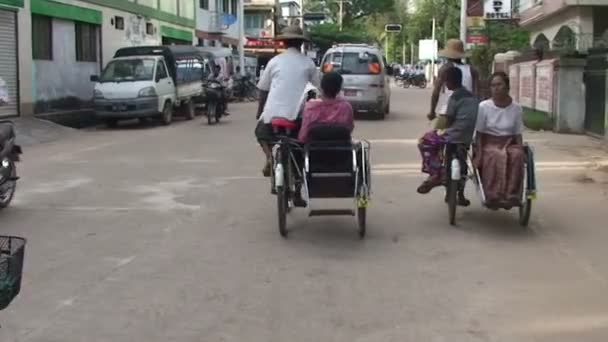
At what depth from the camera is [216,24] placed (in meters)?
46.2

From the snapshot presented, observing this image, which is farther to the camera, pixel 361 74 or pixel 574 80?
pixel 361 74

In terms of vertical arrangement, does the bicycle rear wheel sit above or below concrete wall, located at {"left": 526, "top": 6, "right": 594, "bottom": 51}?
below

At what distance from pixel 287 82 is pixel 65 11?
17.8 m

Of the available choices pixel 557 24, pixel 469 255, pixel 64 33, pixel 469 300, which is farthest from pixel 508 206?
pixel 557 24

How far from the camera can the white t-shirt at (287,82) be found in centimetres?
827

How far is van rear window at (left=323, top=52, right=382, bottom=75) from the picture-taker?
72.3ft

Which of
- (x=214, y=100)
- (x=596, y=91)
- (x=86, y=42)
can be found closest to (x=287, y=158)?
(x=596, y=91)

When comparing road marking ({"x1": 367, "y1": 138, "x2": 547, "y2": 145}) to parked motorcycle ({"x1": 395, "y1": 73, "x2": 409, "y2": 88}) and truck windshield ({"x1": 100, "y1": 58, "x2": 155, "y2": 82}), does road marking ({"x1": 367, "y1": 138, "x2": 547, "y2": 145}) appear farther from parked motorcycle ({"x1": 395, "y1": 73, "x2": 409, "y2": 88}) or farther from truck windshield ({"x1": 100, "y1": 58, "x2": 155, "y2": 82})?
parked motorcycle ({"x1": 395, "y1": 73, "x2": 409, "y2": 88})

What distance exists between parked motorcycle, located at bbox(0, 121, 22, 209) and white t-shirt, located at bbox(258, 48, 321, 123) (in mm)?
2969

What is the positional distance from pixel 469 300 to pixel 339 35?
6696cm

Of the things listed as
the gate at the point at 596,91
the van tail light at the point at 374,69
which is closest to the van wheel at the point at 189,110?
the van tail light at the point at 374,69

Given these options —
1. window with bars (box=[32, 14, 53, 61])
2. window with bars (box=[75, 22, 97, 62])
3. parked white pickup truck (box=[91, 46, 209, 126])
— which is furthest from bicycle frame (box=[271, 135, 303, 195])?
window with bars (box=[75, 22, 97, 62])

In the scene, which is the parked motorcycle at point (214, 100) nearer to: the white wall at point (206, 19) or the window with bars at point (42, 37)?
the window with bars at point (42, 37)

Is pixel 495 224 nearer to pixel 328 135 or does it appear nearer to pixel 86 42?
pixel 328 135
